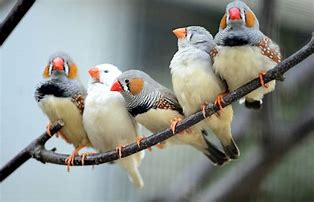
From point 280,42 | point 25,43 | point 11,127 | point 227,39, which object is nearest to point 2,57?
point 25,43

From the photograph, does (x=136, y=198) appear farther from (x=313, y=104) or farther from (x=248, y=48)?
(x=248, y=48)

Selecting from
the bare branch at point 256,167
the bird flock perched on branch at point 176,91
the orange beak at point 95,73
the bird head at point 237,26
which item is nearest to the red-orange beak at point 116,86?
the bird flock perched on branch at point 176,91

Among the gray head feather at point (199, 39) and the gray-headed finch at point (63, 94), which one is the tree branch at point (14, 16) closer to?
the gray-headed finch at point (63, 94)

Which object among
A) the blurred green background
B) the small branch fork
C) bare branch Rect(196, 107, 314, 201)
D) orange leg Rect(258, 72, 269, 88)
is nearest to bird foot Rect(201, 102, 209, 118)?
the small branch fork

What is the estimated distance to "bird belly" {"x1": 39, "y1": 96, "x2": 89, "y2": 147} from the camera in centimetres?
132

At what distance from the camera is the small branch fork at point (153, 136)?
1015 mm

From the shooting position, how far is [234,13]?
1081 millimetres

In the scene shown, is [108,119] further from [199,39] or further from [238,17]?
[238,17]

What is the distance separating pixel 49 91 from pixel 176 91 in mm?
252

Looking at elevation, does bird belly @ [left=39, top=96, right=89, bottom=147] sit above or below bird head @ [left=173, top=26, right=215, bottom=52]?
below

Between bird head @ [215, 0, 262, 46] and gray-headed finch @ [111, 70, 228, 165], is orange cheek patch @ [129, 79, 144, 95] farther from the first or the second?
bird head @ [215, 0, 262, 46]

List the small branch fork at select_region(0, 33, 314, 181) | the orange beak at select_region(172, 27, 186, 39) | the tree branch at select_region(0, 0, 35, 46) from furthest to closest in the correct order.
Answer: the orange beak at select_region(172, 27, 186, 39) < the tree branch at select_region(0, 0, 35, 46) < the small branch fork at select_region(0, 33, 314, 181)

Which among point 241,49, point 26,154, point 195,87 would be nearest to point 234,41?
point 241,49

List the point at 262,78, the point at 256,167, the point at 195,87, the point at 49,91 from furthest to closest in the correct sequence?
the point at 256,167 < the point at 49,91 < the point at 195,87 < the point at 262,78
